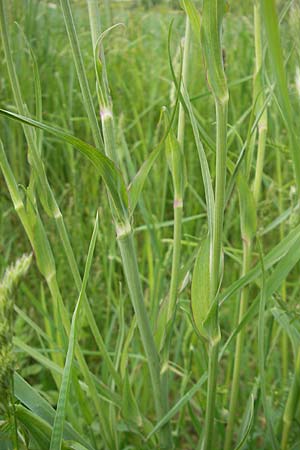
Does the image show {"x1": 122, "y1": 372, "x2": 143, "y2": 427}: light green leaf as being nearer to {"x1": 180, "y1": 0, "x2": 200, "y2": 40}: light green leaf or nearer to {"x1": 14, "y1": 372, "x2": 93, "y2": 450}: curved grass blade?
{"x1": 14, "y1": 372, "x2": 93, "y2": 450}: curved grass blade

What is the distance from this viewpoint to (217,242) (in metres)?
0.53

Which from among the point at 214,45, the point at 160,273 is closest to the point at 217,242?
the point at 214,45

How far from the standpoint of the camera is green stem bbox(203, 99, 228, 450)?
0.48 metres

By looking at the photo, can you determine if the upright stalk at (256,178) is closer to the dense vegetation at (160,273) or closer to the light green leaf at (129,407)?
the dense vegetation at (160,273)

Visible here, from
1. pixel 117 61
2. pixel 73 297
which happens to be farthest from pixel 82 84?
pixel 117 61

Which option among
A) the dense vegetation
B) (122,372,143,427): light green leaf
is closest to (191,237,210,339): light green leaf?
the dense vegetation

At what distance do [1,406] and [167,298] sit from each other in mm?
279

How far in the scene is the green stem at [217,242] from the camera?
0.48m

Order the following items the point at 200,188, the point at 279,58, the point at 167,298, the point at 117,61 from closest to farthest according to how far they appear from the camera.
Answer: the point at 279,58, the point at 167,298, the point at 200,188, the point at 117,61

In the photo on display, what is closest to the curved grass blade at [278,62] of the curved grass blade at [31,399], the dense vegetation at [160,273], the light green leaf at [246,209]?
the dense vegetation at [160,273]

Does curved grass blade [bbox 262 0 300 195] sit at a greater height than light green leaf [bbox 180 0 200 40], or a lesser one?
lesser

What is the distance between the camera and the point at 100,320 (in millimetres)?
1093

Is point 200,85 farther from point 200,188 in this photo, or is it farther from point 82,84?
point 82,84

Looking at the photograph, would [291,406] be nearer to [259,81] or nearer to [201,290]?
[201,290]
